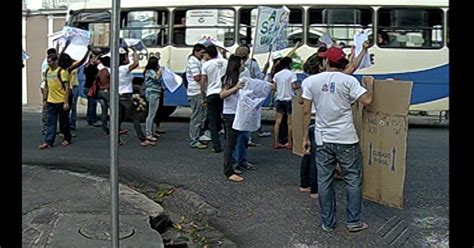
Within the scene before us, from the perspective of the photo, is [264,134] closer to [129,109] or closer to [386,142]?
[129,109]

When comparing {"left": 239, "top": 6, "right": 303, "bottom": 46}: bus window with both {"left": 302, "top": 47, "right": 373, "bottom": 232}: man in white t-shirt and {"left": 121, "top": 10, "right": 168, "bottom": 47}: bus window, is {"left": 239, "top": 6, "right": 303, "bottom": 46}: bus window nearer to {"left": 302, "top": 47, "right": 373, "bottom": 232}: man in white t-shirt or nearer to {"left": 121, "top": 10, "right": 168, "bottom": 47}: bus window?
{"left": 121, "top": 10, "right": 168, "bottom": 47}: bus window

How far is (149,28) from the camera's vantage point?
16328 millimetres

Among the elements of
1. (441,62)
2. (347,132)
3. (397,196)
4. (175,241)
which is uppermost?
(441,62)

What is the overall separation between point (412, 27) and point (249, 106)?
7.62 m

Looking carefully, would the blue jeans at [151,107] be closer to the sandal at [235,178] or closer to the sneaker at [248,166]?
the sneaker at [248,166]

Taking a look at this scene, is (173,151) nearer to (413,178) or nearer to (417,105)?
(413,178)

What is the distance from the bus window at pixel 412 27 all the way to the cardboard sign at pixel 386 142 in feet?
28.6

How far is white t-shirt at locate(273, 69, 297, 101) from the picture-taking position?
11.1 metres

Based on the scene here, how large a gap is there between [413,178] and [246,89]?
2375 mm

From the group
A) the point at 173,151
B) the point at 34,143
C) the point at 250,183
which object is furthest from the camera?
the point at 34,143

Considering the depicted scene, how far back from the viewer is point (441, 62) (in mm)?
15102
